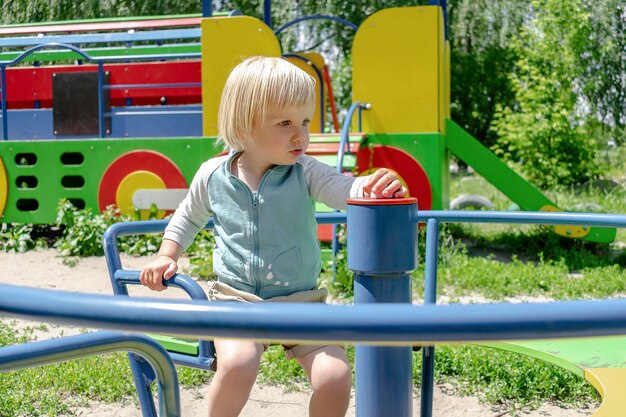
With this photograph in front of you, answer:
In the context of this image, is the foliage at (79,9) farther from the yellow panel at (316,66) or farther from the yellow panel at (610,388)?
the yellow panel at (610,388)

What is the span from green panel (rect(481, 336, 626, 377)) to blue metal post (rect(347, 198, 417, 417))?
3.62ft

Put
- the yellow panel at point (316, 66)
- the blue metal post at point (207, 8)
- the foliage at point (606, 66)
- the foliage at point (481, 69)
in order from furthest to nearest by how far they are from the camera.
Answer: the foliage at point (481, 69) < the foliage at point (606, 66) < the yellow panel at point (316, 66) < the blue metal post at point (207, 8)

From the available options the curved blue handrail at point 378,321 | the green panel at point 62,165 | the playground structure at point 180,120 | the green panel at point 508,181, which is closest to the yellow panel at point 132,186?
the playground structure at point 180,120

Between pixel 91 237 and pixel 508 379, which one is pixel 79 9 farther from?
pixel 508 379

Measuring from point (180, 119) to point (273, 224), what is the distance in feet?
16.5

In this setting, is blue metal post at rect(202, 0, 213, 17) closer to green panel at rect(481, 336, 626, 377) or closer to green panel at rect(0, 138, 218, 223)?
green panel at rect(0, 138, 218, 223)

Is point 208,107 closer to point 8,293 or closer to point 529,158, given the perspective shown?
point 8,293

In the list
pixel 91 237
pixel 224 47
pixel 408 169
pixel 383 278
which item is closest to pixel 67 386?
pixel 383 278

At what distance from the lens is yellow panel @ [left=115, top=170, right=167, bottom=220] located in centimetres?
609

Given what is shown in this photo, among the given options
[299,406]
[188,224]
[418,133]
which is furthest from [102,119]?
[188,224]

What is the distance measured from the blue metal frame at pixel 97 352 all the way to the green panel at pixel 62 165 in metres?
4.95

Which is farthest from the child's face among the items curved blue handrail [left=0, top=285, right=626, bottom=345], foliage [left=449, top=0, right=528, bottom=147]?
foliage [left=449, top=0, right=528, bottom=147]

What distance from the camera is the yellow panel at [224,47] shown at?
568 cm

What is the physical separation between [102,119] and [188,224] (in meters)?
4.92
